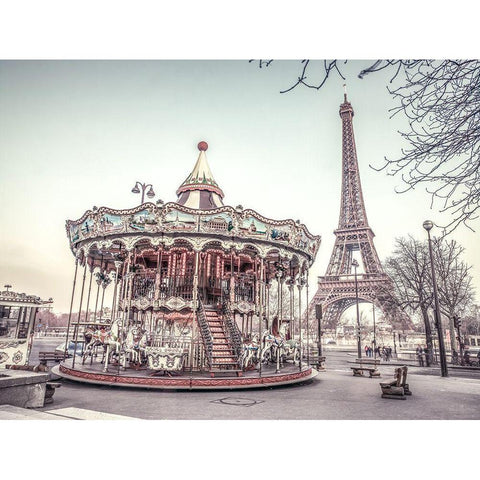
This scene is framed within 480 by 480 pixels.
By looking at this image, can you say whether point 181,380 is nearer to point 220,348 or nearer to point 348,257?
point 220,348

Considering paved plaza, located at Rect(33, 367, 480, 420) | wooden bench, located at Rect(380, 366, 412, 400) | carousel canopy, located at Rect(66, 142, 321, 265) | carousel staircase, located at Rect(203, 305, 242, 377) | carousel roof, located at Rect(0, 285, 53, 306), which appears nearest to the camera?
paved plaza, located at Rect(33, 367, 480, 420)

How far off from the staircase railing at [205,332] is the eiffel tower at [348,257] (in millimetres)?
19576

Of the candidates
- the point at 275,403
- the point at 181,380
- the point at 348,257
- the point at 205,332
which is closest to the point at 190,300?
the point at 205,332

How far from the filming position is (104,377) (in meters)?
6.96

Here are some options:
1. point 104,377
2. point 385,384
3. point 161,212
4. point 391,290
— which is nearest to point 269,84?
point 161,212

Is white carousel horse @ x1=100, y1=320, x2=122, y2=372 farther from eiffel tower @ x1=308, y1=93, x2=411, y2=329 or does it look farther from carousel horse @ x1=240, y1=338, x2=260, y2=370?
eiffel tower @ x1=308, y1=93, x2=411, y2=329

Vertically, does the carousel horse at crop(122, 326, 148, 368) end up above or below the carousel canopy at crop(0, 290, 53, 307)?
below

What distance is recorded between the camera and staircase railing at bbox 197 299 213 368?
7.92 m

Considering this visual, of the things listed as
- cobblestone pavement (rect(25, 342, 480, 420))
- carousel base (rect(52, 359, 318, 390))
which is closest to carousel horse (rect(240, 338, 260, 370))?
carousel base (rect(52, 359, 318, 390))

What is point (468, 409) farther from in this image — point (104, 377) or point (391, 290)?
point (391, 290)

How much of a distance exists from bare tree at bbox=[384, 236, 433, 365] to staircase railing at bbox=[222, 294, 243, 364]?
32.9 ft

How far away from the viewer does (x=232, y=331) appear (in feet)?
29.1

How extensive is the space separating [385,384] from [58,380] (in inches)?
285

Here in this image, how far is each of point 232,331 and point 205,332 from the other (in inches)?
33.7
